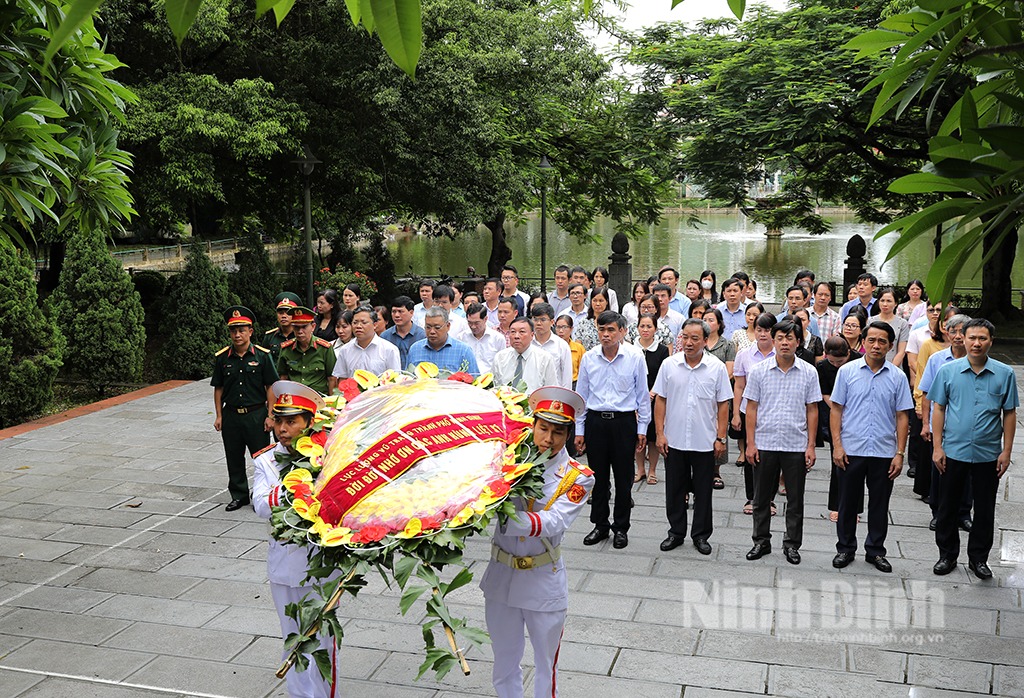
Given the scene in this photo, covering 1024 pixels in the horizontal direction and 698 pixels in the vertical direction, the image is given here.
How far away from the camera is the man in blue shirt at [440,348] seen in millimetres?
7543

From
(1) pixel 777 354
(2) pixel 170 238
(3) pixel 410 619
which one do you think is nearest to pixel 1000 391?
(1) pixel 777 354

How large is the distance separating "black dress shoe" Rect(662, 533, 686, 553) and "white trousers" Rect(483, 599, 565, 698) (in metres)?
2.71

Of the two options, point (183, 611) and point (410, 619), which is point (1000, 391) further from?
point (183, 611)

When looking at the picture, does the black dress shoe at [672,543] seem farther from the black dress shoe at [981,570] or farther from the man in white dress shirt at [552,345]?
the black dress shoe at [981,570]

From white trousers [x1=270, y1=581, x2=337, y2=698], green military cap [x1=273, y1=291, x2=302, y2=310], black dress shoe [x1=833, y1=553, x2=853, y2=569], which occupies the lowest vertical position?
black dress shoe [x1=833, y1=553, x2=853, y2=569]

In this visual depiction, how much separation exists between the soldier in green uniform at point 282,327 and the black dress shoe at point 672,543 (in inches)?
156

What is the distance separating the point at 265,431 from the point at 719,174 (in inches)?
547

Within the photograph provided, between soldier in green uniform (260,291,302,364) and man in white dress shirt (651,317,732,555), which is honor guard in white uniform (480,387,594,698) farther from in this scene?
soldier in green uniform (260,291,302,364)

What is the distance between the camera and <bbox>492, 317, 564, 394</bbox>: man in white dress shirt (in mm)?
7426

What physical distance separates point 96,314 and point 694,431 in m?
10.4

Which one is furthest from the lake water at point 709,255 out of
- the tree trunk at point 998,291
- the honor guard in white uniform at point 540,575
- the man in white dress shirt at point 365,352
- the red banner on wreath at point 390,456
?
the red banner on wreath at point 390,456

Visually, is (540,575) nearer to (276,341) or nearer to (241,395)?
(241,395)

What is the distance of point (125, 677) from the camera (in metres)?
4.92

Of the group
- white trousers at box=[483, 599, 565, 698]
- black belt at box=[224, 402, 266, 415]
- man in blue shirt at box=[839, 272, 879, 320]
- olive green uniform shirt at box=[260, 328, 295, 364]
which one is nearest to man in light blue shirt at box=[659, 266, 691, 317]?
man in blue shirt at box=[839, 272, 879, 320]
